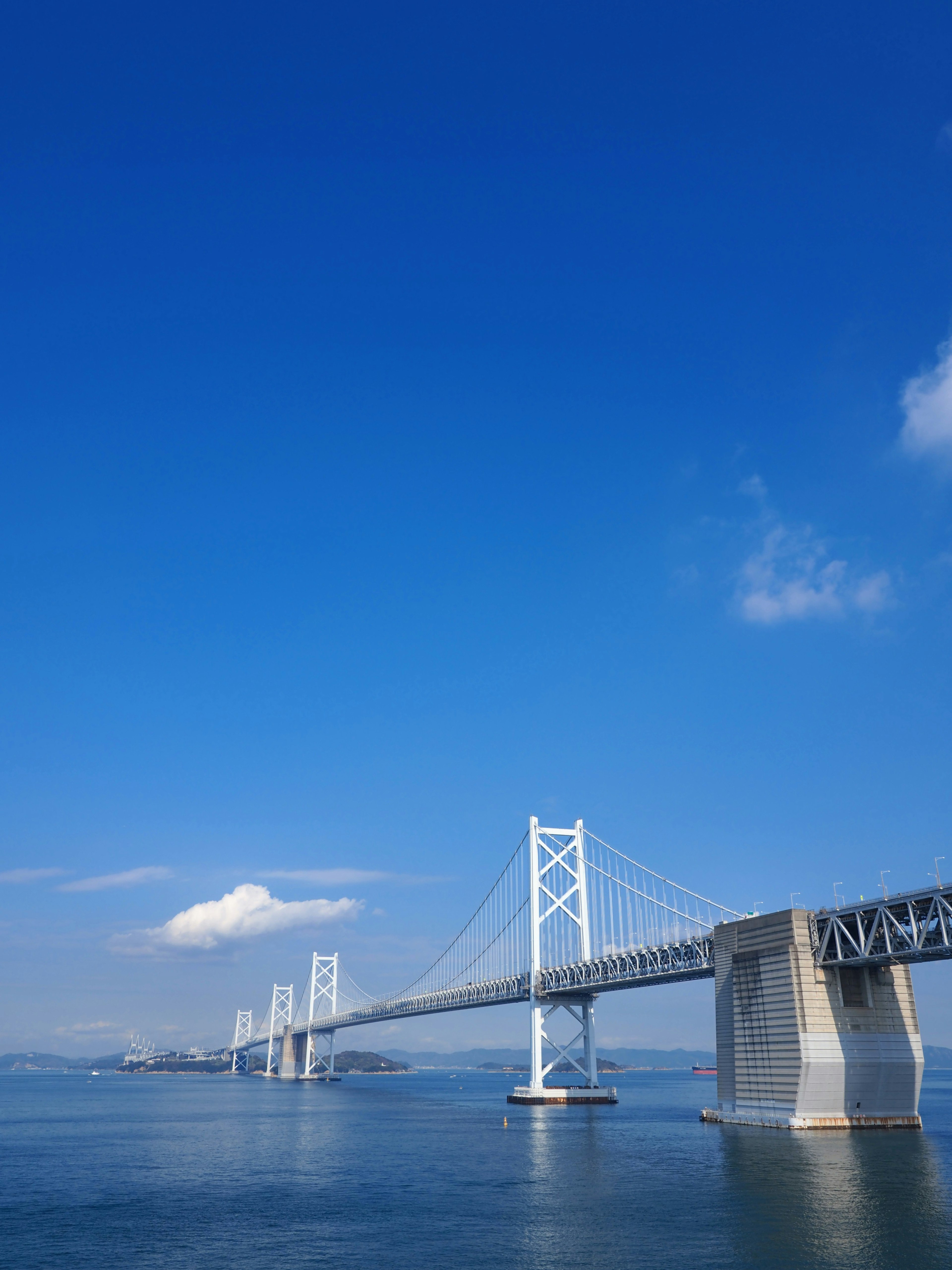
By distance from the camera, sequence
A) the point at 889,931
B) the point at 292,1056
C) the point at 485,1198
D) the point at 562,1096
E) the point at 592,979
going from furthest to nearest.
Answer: the point at 292,1056
the point at 562,1096
the point at 592,979
the point at 889,931
the point at 485,1198

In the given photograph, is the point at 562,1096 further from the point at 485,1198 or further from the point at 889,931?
the point at 485,1198

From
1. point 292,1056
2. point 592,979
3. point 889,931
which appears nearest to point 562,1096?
point 592,979

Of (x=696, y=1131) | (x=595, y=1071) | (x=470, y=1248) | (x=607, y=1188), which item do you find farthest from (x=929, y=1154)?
(x=595, y=1071)

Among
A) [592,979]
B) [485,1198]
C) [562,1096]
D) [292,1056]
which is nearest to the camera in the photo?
[485,1198]

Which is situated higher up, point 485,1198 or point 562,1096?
point 485,1198

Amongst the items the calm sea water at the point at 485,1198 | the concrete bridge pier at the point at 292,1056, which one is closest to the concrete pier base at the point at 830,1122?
the calm sea water at the point at 485,1198

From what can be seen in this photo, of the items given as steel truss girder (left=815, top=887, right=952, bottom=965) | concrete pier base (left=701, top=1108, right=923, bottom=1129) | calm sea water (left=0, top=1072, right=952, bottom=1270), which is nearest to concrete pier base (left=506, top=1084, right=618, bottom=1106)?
calm sea water (left=0, top=1072, right=952, bottom=1270)

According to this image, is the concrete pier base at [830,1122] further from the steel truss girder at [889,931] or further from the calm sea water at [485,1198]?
the steel truss girder at [889,931]
